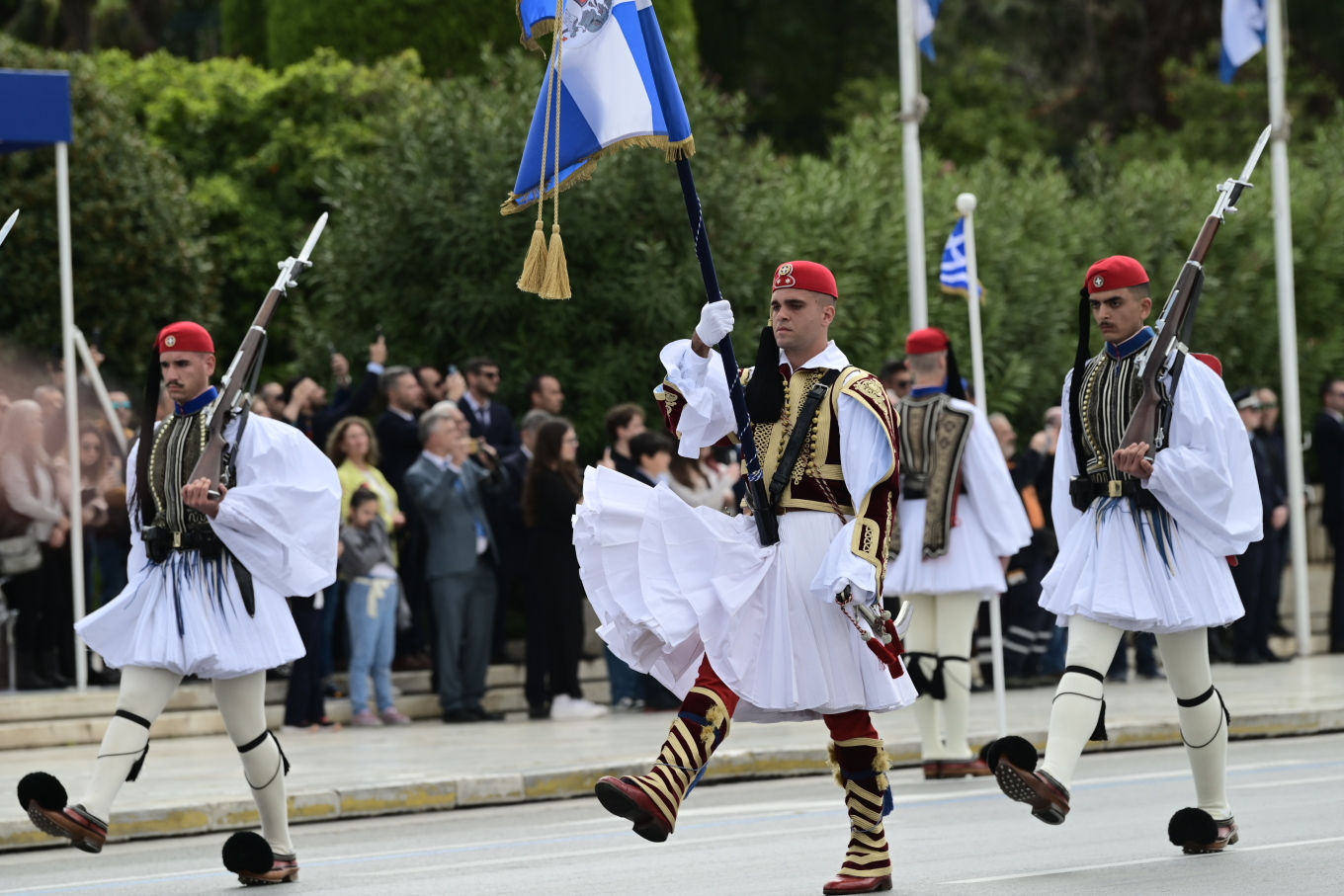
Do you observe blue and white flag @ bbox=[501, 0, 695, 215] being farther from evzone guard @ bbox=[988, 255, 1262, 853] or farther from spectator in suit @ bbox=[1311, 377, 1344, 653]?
spectator in suit @ bbox=[1311, 377, 1344, 653]

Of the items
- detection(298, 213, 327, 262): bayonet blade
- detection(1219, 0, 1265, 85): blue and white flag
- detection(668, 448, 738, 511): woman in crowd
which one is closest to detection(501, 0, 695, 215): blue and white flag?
detection(298, 213, 327, 262): bayonet blade

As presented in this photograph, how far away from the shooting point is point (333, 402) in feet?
51.5

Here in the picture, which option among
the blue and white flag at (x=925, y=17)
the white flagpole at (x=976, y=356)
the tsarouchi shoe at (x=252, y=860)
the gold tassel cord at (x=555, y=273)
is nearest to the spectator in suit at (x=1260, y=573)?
the blue and white flag at (x=925, y=17)

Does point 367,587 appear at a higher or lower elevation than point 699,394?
lower

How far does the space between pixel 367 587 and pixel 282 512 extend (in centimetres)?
577

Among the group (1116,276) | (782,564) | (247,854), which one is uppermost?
(1116,276)

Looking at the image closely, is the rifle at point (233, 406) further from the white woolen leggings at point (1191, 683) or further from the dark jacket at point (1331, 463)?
the dark jacket at point (1331, 463)

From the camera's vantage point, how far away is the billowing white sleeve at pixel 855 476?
22.4ft

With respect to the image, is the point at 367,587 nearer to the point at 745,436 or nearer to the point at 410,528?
the point at 410,528

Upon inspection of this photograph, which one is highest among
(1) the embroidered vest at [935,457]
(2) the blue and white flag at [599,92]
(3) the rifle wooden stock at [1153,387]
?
(2) the blue and white flag at [599,92]

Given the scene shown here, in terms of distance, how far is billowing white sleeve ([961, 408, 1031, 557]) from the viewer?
11586mm

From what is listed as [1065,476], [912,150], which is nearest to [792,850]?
[1065,476]

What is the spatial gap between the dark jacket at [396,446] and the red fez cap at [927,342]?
4.97 meters

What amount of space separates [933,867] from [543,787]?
3.75 m
